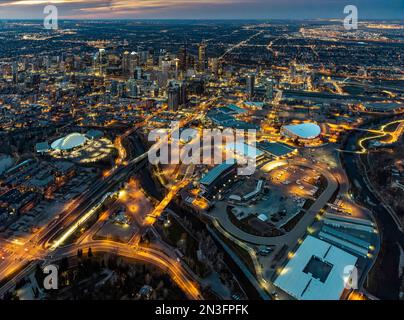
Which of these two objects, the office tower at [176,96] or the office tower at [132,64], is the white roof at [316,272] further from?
the office tower at [132,64]

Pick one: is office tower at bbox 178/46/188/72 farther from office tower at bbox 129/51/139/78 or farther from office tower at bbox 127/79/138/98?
office tower at bbox 127/79/138/98

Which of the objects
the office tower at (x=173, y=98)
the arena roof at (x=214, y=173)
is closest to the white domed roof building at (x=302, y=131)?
the arena roof at (x=214, y=173)

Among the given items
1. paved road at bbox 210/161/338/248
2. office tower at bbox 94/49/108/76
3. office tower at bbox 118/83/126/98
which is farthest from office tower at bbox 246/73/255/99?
office tower at bbox 94/49/108/76

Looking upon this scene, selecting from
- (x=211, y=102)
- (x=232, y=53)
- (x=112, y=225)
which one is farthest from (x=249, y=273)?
(x=232, y=53)
